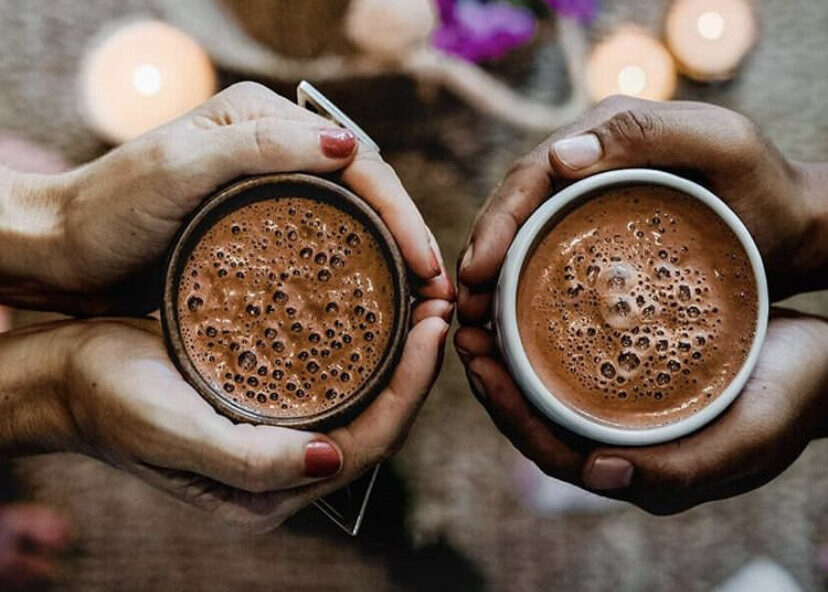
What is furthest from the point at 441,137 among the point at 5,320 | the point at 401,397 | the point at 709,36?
the point at 5,320

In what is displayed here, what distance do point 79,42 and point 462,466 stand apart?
0.66 meters

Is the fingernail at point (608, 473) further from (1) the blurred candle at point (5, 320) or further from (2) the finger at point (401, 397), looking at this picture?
(1) the blurred candle at point (5, 320)

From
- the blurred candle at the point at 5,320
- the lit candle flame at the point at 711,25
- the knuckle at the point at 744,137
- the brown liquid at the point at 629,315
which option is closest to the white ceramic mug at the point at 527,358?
the brown liquid at the point at 629,315

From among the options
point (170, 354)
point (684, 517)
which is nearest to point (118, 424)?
point (170, 354)

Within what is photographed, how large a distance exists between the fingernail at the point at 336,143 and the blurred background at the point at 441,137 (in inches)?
13.6

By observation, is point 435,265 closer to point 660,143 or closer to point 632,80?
point 660,143

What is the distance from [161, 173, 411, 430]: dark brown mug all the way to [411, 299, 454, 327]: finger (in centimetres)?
6

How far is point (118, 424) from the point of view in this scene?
0.71 m

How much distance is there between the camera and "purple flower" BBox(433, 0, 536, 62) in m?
1.04

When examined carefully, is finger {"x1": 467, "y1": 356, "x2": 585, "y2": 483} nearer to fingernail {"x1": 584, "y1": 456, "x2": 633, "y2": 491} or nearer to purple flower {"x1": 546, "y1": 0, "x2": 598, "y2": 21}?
fingernail {"x1": 584, "y1": 456, "x2": 633, "y2": 491}

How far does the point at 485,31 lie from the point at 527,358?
0.54 m

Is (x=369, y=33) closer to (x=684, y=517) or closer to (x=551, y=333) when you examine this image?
(x=551, y=333)

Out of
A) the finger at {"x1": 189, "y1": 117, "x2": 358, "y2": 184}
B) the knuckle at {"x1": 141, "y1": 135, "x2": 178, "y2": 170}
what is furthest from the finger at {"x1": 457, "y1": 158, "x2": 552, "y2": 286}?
the knuckle at {"x1": 141, "y1": 135, "x2": 178, "y2": 170}

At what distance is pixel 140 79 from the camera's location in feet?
3.39
